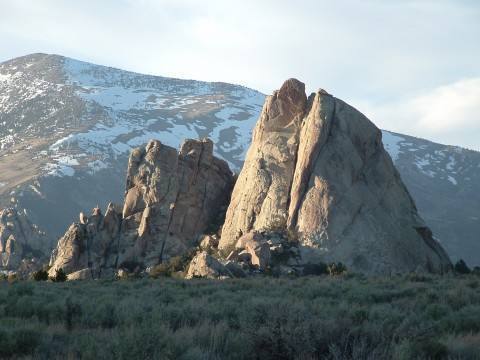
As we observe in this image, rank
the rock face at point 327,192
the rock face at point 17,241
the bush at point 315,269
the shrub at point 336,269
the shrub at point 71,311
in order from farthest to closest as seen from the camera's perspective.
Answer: the rock face at point 17,241, the rock face at point 327,192, the bush at point 315,269, the shrub at point 336,269, the shrub at point 71,311

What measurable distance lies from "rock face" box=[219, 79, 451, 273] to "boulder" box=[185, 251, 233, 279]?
28.9ft

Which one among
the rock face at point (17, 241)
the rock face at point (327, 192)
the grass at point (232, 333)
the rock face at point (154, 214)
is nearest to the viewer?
the grass at point (232, 333)

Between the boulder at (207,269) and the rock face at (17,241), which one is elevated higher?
the boulder at (207,269)

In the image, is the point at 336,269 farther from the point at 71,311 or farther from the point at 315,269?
the point at 71,311

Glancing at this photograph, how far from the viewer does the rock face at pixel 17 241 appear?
81.7m

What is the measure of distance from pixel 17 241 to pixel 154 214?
37.5 metres

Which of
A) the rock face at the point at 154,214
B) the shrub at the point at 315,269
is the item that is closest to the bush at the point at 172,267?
the rock face at the point at 154,214

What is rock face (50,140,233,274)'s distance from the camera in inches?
2122

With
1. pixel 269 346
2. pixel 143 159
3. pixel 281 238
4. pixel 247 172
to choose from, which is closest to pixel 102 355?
pixel 269 346

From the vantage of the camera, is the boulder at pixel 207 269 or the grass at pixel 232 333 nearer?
the grass at pixel 232 333

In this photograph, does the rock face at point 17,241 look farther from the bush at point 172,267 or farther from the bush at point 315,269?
the bush at point 315,269

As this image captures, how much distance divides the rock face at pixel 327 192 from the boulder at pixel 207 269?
879 cm

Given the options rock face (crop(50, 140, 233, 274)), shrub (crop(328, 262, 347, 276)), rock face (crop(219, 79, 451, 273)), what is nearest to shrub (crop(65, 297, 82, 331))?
shrub (crop(328, 262, 347, 276))

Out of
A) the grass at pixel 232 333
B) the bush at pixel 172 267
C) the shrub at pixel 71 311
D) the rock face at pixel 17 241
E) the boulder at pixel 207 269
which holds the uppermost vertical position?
the grass at pixel 232 333
